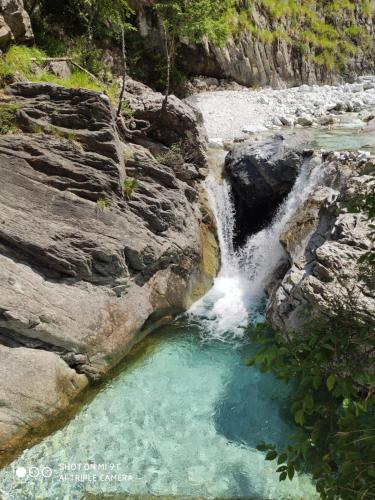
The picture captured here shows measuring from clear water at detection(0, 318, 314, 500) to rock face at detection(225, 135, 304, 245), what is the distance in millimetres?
5632

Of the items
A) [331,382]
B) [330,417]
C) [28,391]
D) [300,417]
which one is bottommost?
[28,391]

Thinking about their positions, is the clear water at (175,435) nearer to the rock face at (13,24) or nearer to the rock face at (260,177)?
the rock face at (260,177)

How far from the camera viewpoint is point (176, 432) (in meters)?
6.63

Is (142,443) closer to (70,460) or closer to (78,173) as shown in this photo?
(70,460)

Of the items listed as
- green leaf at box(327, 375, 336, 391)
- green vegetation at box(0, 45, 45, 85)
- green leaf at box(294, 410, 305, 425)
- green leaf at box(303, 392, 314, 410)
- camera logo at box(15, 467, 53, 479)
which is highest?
green leaf at box(327, 375, 336, 391)

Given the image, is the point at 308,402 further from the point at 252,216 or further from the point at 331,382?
the point at 252,216

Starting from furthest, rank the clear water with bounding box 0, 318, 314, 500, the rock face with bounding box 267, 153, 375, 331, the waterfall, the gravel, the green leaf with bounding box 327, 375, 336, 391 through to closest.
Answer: the gravel → the waterfall → the rock face with bounding box 267, 153, 375, 331 → the clear water with bounding box 0, 318, 314, 500 → the green leaf with bounding box 327, 375, 336, 391

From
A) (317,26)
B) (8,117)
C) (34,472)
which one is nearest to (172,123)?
(8,117)

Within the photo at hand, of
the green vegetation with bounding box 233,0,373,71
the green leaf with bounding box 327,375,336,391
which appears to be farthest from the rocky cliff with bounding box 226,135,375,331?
the green vegetation with bounding box 233,0,373,71

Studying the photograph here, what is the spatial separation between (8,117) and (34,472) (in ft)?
23.4

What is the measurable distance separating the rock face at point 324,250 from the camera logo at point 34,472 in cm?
503

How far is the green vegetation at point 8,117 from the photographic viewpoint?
329 inches

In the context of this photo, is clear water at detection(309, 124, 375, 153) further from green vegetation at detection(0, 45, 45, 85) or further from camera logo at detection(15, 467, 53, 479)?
camera logo at detection(15, 467, 53, 479)

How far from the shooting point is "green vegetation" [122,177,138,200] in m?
9.33
